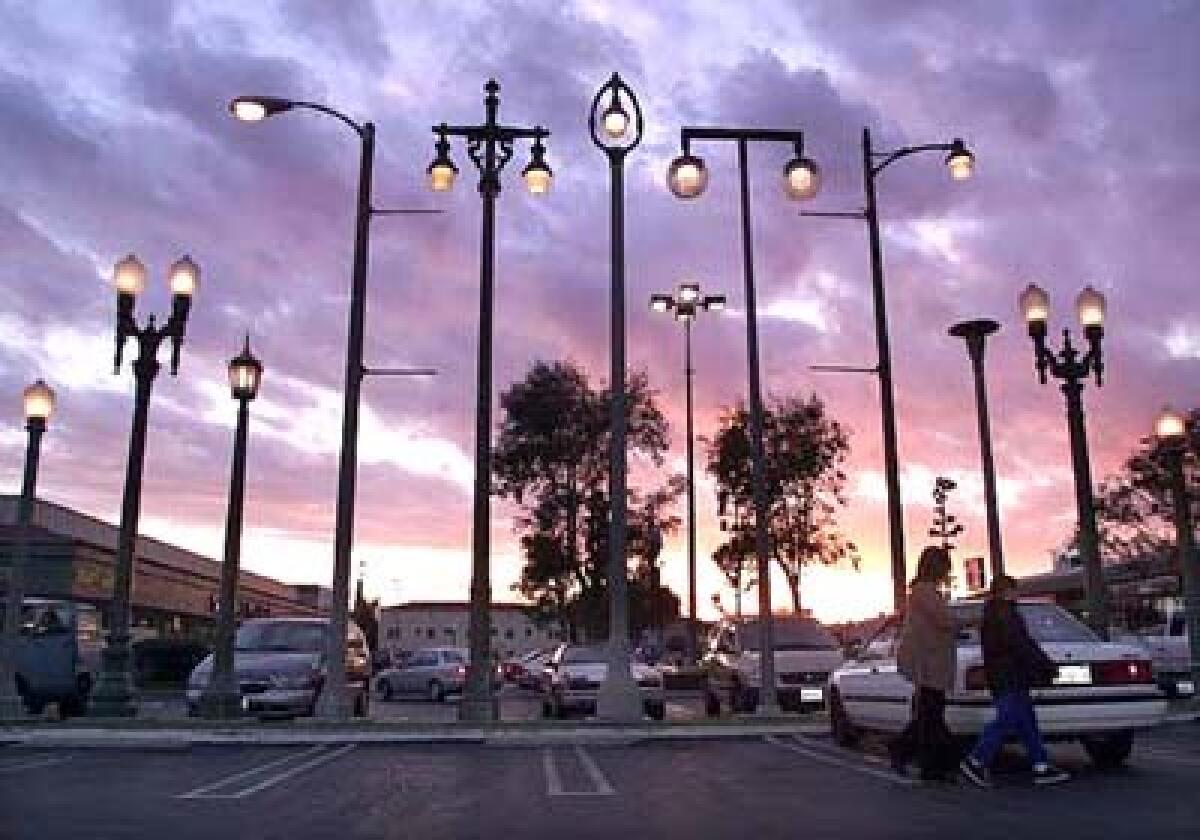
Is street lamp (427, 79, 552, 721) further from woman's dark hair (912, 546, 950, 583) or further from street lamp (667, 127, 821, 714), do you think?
woman's dark hair (912, 546, 950, 583)

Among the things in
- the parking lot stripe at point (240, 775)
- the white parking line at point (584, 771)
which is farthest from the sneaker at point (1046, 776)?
the parking lot stripe at point (240, 775)

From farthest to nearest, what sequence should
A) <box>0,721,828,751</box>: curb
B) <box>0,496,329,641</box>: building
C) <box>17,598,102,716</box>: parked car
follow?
1. <box>0,496,329,641</box>: building
2. <box>17,598,102,716</box>: parked car
3. <box>0,721,828,751</box>: curb

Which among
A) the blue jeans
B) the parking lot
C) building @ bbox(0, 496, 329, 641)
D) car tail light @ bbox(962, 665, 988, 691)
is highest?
building @ bbox(0, 496, 329, 641)

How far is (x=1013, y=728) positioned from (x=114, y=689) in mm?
Answer: 12986

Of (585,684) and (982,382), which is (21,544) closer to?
(585,684)

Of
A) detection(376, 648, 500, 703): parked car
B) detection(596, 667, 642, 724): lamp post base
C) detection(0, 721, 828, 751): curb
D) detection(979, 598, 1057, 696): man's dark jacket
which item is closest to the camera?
detection(979, 598, 1057, 696): man's dark jacket

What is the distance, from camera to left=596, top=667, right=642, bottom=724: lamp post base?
17.0m

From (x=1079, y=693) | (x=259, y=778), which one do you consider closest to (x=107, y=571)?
(x=259, y=778)

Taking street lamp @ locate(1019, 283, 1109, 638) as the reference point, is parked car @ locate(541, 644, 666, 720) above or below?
below

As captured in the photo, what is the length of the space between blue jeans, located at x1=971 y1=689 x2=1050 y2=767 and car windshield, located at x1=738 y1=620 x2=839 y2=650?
12202mm

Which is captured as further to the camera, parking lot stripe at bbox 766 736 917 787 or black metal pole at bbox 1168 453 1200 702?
black metal pole at bbox 1168 453 1200 702

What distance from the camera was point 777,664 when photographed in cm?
2136

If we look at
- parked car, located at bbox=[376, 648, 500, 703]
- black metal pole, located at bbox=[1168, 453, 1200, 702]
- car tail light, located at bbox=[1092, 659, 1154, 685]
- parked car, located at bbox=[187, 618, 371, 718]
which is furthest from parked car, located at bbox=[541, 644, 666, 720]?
Answer: car tail light, located at bbox=[1092, 659, 1154, 685]

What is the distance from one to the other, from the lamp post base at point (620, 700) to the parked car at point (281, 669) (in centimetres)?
451
